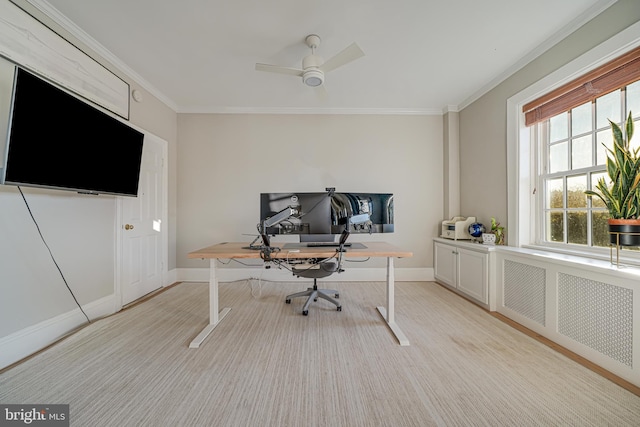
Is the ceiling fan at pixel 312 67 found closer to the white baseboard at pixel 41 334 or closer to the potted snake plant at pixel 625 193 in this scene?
the potted snake plant at pixel 625 193

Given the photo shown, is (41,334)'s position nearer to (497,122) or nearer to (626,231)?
(626,231)

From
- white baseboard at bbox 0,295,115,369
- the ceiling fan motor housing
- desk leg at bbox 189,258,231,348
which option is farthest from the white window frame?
white baseboard at bbox 0,295,115,369

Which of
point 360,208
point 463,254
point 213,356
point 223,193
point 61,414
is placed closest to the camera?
point 61,414

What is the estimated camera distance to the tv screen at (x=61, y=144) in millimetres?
1434

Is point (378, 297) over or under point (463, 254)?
under

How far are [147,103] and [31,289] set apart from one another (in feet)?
7.56

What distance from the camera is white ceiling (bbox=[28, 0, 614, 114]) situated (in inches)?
69.7

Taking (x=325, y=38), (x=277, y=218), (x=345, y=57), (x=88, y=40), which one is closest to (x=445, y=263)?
(x=277, y=218)

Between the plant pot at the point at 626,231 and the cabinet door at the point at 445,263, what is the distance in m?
1.53

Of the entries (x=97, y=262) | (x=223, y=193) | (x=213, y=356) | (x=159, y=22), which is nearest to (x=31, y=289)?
(x=97, y=262)

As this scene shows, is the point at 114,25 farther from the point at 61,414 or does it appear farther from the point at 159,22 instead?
the point at 61,414

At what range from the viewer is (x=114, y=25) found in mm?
1951

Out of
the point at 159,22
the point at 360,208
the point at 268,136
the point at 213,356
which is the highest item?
the point at 159,22

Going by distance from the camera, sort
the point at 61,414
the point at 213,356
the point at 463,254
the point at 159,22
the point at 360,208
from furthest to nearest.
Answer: the point at 463,254
the point at 360,208
the point at 159,22
the point at 213,356
the point at 61,414
